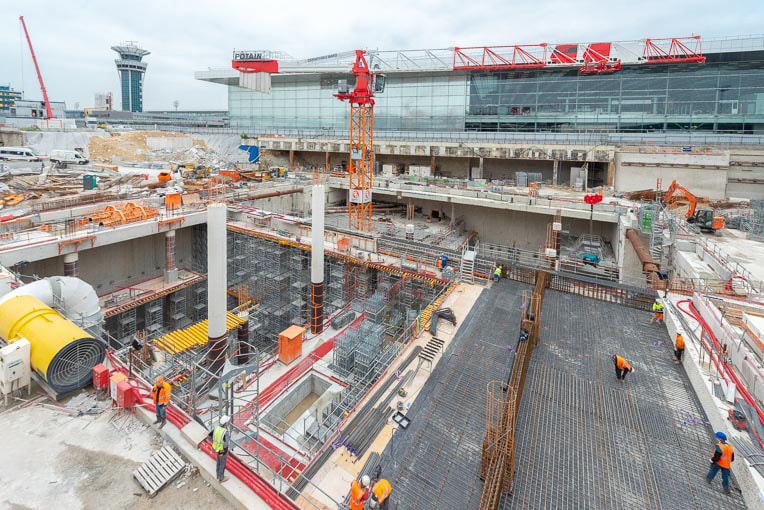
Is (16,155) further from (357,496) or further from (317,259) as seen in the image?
(357,496)

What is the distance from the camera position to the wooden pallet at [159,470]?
740cm

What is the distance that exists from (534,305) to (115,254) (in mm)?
23620

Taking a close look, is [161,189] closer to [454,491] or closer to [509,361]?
[509,361]

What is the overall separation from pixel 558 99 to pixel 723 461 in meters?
43.1

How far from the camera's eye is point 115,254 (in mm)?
24844

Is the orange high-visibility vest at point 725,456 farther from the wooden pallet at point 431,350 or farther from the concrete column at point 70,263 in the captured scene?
the concrete column at point 70,263

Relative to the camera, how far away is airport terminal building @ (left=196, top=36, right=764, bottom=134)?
38.3m

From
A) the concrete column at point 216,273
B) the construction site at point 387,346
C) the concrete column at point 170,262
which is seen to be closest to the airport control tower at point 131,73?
the construction site at point 387,346

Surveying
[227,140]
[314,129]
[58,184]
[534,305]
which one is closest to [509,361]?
[534,305]

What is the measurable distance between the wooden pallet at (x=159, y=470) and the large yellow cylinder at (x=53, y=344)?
3.21 m

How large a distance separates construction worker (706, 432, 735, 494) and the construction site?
8.4 inches

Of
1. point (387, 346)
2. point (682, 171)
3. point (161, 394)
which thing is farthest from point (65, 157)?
point (682, 171)

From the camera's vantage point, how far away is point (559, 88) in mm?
44031

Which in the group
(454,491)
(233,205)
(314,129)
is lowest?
(454,491)
